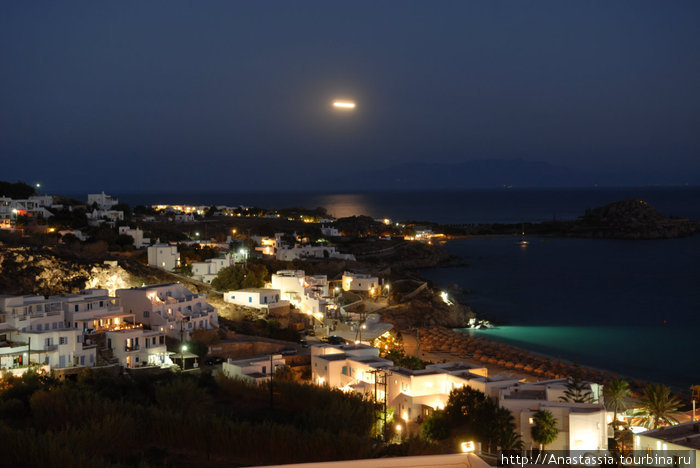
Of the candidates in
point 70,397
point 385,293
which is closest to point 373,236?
point 385,293

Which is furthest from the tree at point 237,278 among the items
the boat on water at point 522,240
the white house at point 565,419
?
the boat on water at point 522,240

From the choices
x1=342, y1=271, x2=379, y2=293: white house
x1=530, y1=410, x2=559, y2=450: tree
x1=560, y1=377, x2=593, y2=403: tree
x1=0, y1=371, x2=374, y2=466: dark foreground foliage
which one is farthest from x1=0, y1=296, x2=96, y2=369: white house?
x1=342, y1=271, x2=379, y2=293: white house

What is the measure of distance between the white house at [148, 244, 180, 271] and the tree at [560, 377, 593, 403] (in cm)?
1511

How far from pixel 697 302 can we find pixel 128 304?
977 inches

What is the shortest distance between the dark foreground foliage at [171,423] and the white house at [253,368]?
621 millimetres

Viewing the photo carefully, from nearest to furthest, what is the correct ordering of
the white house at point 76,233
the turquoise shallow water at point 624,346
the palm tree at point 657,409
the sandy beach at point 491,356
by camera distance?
the palm tree at point 657,409 → the sandy beach at point 491,356 → the turquoise shallow water at point 624,346 → the white house at point 76,233

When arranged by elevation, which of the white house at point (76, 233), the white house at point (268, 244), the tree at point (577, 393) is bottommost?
the tree at point (577, 393)

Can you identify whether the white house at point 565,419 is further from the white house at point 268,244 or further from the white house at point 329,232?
the white house at point 329,232

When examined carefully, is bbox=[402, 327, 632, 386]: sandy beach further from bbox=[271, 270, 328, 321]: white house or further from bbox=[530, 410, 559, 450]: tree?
bbox=[530, 410, 559, 450]: tree

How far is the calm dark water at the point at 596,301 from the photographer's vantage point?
20078 millimetres

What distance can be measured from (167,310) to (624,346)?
1441 cm

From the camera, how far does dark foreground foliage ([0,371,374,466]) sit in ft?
27.7

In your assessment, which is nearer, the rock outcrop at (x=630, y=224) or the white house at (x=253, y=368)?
the white house at (x=253, y=368)

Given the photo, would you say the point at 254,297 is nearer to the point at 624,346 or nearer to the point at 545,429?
the point at 545,429
